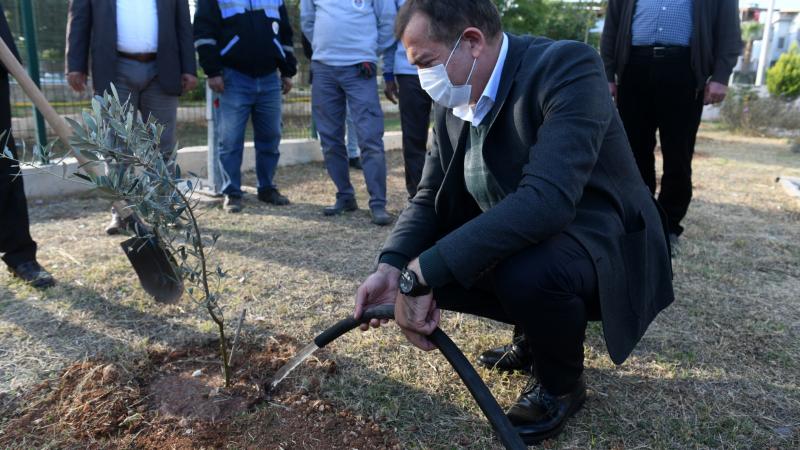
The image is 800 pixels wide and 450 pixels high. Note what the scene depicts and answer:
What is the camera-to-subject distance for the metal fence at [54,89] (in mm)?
5061

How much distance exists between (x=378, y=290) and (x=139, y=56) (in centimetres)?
292

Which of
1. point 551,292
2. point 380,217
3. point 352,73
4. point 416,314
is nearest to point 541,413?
point 551,292

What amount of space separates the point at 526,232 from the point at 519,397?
0.75 metres

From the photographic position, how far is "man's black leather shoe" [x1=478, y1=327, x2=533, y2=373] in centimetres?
236

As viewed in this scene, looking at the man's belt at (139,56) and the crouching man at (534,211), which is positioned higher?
the man's belt at (139,56)

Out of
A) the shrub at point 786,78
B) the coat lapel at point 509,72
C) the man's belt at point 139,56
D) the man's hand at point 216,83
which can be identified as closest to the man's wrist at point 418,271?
the coat lapel at point 509,72

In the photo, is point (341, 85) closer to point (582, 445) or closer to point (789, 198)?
point (582, 445)

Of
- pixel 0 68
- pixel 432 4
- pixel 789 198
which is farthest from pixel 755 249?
pixel 0 68

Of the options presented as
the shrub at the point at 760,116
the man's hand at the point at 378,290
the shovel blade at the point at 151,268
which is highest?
the man's hand at the point at 378,290

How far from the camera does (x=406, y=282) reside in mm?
1681

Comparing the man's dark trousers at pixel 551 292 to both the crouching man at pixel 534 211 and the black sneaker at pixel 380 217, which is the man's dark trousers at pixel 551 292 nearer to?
the crouching man at pixel 534 211

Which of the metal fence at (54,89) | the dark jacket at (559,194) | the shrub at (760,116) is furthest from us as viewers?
the shrub at (760,116)

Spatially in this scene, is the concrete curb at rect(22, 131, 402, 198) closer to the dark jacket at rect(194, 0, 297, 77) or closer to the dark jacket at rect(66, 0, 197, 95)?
the dark jacket at rect(66, 0, 197, 95)

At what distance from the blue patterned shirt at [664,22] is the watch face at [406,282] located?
278cm
